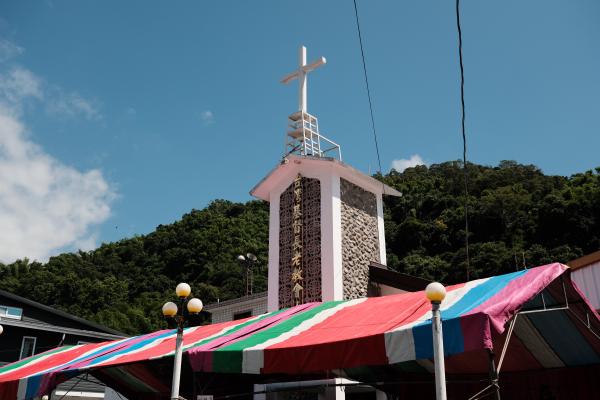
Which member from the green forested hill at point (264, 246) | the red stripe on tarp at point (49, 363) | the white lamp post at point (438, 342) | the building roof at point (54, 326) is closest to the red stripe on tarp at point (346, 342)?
the white lamp post at point (438, 342)

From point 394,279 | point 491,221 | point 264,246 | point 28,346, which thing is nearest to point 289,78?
point 394,279

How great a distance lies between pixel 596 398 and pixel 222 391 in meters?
6.10

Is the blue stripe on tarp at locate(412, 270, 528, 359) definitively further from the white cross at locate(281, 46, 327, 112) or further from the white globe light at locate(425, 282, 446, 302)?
the white cross at locate(281, 46, 327, 112)

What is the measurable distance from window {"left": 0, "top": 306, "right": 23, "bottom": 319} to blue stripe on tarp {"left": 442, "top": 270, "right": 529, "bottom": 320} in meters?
20.3

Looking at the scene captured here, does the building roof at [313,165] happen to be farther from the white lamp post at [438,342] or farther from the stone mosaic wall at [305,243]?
the white lamp post at [438,342]

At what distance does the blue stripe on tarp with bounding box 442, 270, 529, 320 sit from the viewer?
6.48 metres

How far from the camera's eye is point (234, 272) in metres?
43.7

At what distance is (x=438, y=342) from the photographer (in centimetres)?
609

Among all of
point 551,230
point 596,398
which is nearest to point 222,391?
point 596,398

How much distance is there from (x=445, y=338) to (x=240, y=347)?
313cm

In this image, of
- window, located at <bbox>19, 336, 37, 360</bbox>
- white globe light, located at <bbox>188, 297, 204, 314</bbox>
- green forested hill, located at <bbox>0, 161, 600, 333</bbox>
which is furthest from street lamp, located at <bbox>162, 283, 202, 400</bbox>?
green forested hill, located at <bbox>0, 161, 600, 333</bbox>

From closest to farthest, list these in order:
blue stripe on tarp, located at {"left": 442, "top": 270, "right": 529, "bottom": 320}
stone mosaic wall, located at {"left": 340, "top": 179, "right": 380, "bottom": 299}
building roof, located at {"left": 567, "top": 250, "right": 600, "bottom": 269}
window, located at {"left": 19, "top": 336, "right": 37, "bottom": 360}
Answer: blue stripe on tarp, located at {"left": 442, "top": 270, "right": 529, "bottom": 320} < building roof, located at {"left": 567, "top": 250, "right": 600, "bottom": 269} < stone mosaic wall, located at {"left": 340, "top": 179, "right": 380, "bottom": 299} < window, located at {"left": 19, "top": 336, "right": 37, "bottom": 360}

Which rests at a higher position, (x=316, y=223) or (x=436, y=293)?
(x=316, y=223)

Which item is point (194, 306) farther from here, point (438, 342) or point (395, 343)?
point (438, 342)
